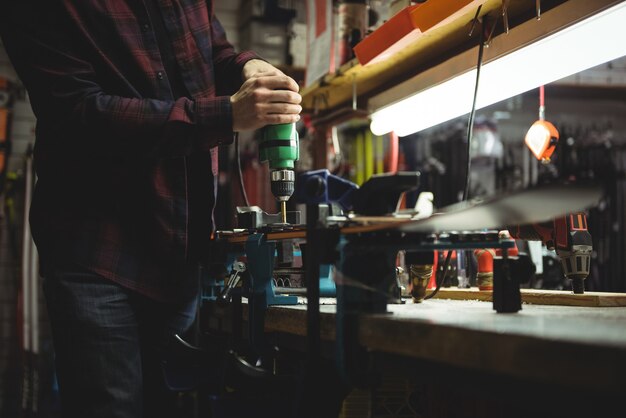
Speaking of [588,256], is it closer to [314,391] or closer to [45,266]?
[314,391]

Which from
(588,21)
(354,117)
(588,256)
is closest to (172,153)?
(588,21)

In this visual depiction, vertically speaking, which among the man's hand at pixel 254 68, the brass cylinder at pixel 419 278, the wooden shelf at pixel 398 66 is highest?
the wooden shelf at pixel 398 66

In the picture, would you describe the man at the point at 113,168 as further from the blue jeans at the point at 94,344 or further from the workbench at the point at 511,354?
the workbench at the point at 511,354

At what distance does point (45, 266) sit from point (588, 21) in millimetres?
1192

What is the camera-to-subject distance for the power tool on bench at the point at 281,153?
1390 mm

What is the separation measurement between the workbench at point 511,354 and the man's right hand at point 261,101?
15.3 inches

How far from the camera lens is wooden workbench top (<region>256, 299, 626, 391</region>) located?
0.64m

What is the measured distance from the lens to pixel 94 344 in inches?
48.6

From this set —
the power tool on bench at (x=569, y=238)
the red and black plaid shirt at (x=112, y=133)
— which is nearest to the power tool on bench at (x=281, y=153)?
the red and black plaid shirt at (x=112, y=133)

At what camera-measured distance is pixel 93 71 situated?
4.19ft

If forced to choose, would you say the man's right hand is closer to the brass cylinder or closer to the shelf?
the brass cylinder

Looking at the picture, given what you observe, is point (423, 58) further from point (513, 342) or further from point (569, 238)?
point (513, 342)

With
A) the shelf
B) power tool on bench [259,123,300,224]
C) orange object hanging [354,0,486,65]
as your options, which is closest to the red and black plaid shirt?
power tool on bench [259,123,300,224]

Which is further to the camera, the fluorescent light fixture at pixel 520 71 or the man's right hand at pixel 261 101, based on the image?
the fluorescent light fixture at pixel 520 71
